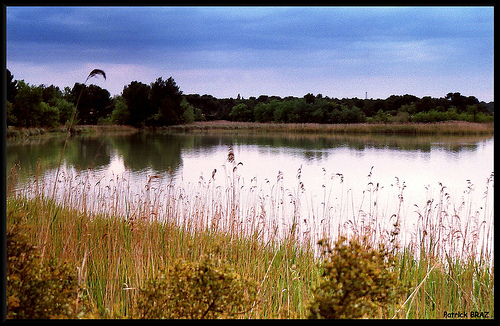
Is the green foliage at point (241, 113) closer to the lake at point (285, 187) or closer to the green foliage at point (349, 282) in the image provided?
the lake at point (285, 187)

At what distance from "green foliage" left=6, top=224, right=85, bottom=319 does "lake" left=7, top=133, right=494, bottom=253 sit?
3.56 feet

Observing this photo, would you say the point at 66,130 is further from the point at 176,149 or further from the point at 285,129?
the point at 285,129

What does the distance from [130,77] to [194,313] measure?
332 centimetres

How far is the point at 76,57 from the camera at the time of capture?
4.50 meters

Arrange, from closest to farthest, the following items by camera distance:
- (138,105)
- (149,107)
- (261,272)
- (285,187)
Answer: (261,272)
(285,187)
(138,105)
(149,107)

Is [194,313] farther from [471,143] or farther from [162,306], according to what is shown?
[471,143]

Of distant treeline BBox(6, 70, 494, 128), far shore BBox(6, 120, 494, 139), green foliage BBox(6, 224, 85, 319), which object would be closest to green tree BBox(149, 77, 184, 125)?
distant treeline BBox(6, 70, 494, 128)

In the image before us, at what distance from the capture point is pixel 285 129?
2233 centimetres

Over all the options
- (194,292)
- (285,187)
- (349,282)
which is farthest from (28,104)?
(349,282)

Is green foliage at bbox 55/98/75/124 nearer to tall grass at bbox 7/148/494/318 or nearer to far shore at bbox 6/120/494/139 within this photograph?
far shore at bbox 6/120/494/139

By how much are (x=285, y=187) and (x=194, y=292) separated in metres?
5.31

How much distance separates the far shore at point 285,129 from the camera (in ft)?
30.0

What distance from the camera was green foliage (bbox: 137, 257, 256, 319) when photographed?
2.00 metres

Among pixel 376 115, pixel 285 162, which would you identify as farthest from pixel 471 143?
pixel 285 162
